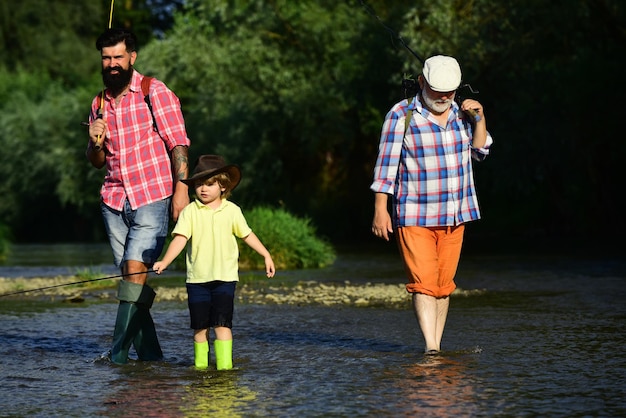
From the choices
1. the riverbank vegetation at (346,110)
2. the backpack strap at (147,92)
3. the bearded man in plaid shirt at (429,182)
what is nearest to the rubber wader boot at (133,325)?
the backpack strap at (147,92)

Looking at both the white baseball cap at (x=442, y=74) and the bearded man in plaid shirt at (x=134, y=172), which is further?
the bearded man in plaid shirt at (x=134, y=172)

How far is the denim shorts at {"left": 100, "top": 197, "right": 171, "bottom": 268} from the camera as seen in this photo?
8695mm

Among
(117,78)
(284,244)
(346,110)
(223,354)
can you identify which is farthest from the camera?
(346,110)

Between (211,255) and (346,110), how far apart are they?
32.0m

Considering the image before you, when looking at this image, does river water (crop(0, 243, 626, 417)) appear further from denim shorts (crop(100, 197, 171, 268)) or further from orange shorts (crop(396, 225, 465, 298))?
denim shorts (crop(100, 197, 171, 268))

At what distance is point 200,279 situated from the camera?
8.24 meters

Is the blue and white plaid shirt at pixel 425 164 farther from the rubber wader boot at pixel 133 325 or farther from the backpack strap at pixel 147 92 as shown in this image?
the rubber wader boot at pixel 133 325

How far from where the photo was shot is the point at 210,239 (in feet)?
27.2

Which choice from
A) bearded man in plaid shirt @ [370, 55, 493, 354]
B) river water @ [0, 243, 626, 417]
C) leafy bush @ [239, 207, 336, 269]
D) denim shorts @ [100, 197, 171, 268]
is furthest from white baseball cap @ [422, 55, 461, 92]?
leafy bush @ [239, 207, 336, 269]

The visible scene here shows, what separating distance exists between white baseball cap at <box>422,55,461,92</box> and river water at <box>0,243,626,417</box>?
181 centimetres

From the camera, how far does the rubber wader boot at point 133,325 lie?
8.71 metres

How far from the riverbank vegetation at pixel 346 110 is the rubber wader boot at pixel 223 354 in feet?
51.1

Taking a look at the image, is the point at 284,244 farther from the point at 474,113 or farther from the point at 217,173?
the point at 217,173

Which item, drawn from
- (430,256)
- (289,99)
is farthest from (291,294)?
(289,99)
